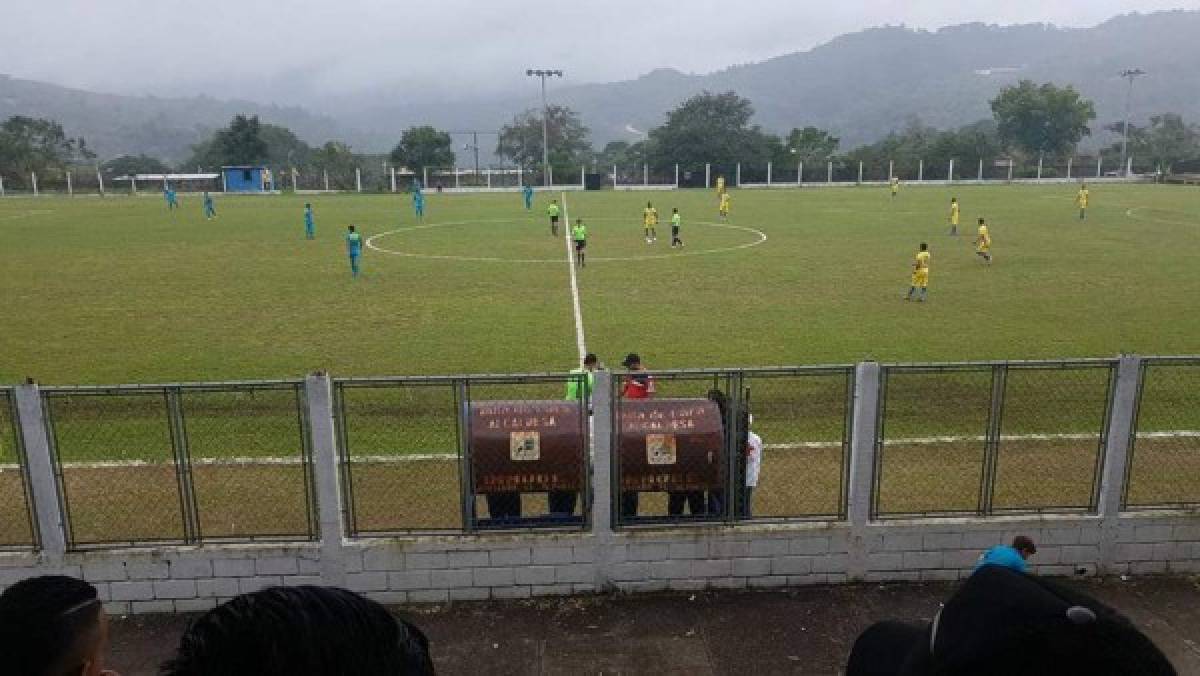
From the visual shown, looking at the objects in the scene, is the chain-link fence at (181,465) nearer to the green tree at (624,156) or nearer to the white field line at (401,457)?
the white field line at (401,457)

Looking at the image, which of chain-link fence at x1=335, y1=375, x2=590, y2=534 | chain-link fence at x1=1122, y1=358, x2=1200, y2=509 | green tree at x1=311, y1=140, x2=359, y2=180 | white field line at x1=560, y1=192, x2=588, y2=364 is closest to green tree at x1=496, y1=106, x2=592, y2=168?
A: green tree at x1=311, y1=140, x2=359, y2=180

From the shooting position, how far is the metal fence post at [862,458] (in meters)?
7.68

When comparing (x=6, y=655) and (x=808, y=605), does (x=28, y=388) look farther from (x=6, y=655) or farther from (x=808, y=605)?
(x=808, y=605)

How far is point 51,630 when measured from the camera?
203 cm

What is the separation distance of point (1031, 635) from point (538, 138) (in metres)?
127

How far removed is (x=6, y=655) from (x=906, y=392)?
13384 mm

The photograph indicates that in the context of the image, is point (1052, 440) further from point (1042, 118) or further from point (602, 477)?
point (1042, 118)

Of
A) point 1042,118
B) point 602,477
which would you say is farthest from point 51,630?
point 1042,118

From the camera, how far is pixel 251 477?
10.1 m

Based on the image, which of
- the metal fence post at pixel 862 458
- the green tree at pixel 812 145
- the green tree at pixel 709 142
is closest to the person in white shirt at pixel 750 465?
the metal fence post at pixel 862 458

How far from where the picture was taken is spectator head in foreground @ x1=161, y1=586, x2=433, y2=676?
1.39 m

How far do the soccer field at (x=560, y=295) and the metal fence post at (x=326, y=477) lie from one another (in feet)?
26.2

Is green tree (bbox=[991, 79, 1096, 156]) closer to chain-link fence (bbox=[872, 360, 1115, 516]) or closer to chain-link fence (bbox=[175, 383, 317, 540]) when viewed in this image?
chain-link fence (bbox=[872, 360, 1115, 516])

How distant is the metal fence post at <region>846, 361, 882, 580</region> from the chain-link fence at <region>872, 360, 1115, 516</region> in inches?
4.0
